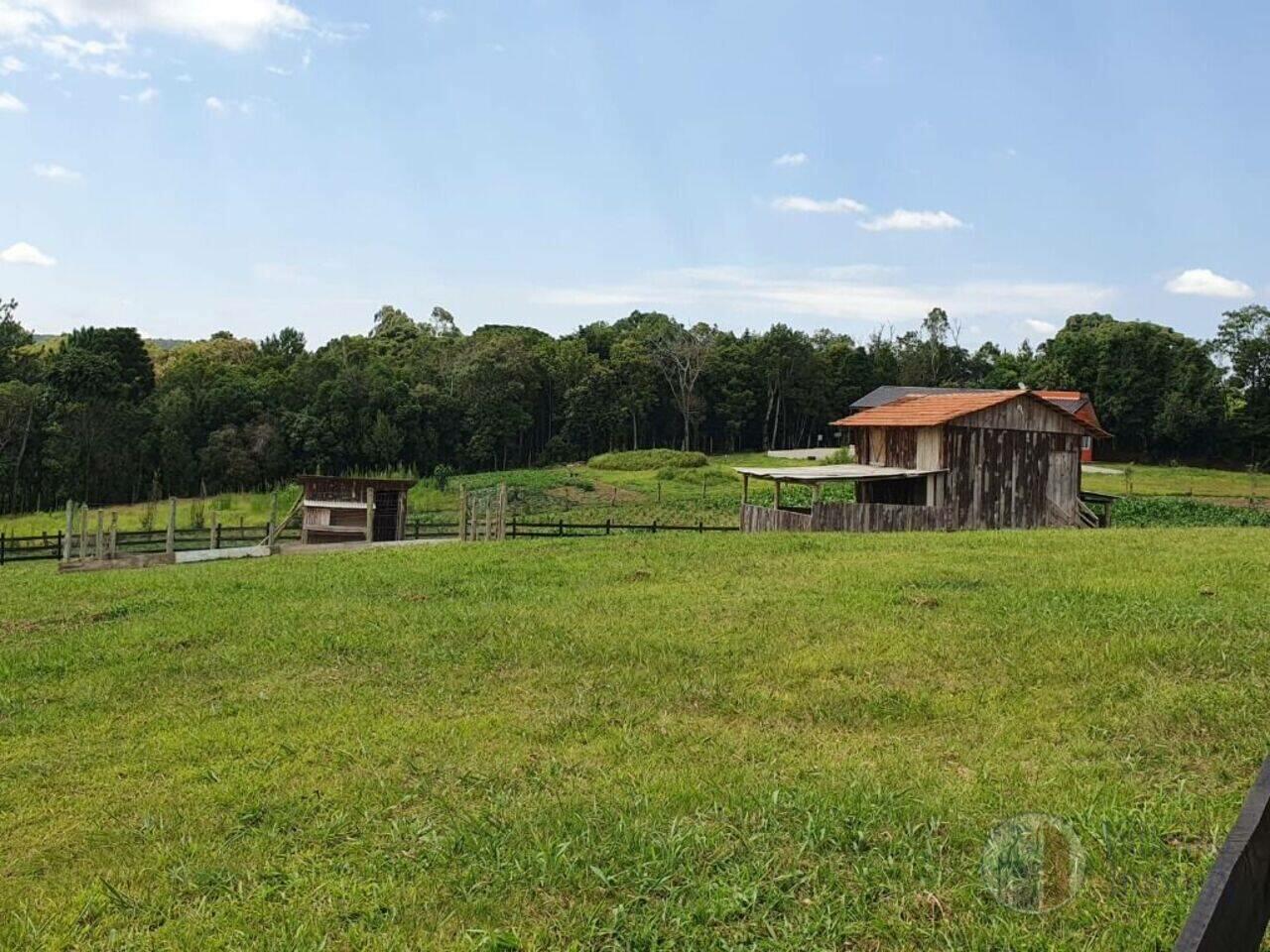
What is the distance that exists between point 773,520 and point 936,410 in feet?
22.3

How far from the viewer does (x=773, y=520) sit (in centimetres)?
2309

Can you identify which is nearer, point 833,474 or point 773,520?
point 773,520

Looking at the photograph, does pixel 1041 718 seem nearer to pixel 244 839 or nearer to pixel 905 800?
pixel 905 800

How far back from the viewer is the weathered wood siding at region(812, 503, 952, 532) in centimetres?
2178

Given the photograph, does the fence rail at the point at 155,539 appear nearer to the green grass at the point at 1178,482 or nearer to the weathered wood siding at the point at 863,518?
the weathered wood siding at the point at 863,518

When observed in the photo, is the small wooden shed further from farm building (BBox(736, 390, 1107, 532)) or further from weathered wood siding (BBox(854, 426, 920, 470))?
weathered wood siding (BBox(854, 426, 920, 470))

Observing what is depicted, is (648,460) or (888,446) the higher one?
(888,446)

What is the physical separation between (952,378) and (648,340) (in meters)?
30.0

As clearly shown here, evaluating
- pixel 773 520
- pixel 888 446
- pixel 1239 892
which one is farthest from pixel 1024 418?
pixel 1239 892

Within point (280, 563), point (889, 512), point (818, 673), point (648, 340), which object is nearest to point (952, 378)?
point (648, 340)

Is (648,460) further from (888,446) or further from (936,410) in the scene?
(936,410)

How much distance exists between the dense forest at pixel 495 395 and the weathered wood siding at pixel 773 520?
3319 cm

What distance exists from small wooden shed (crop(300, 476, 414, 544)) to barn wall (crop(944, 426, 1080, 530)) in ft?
49.3

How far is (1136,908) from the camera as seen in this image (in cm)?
358
